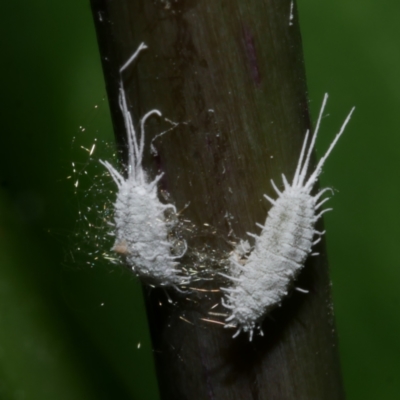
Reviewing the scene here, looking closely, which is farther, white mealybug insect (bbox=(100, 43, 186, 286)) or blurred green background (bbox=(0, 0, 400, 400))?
blurred green background (bbox=(0, 0, 400, 400))

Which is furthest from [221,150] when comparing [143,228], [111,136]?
[111,136]

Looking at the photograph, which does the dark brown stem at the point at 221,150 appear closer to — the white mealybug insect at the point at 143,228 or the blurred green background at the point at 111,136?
the white mealybug insect at the point at 143,228

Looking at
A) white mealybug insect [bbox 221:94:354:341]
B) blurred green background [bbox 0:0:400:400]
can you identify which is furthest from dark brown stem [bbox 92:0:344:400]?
blurred green background [bbox 0:0:400:400]

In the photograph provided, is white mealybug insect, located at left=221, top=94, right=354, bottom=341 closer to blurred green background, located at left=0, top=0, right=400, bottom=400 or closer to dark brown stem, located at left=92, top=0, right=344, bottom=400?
dark brown stem, located at left=92, top=0, right=344, bottom=400

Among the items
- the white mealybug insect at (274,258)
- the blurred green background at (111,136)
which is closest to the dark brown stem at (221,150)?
the white mealybug insect at (274,258)

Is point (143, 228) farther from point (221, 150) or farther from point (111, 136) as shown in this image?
point (111, 136)

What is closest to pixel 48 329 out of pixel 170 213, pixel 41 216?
pixel 41 216
